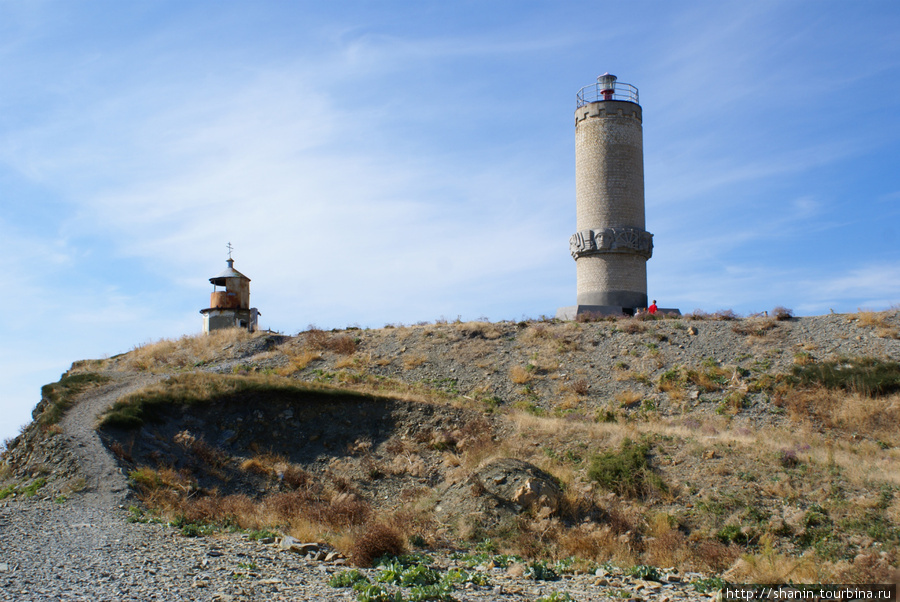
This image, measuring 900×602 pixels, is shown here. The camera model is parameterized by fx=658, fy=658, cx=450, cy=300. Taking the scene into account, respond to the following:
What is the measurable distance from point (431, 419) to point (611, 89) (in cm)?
1983

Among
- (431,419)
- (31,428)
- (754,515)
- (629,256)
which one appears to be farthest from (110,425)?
(629,256)

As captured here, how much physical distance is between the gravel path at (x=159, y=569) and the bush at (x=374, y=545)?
44 cm

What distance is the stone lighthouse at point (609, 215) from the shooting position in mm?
29594

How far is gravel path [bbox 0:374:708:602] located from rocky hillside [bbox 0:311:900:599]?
0.92 metres

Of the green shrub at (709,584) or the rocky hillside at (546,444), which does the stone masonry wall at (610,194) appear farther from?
the green shrub at (709,584)

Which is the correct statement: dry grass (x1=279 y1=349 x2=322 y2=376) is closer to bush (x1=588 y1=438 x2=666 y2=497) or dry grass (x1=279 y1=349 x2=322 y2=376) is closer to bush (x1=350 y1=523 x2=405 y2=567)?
bush (x1=588 y1=438 x2=666 y2=497)

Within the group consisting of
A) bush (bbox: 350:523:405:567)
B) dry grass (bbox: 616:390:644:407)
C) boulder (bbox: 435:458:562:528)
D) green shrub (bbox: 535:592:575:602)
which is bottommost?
green shrub (bbox: 535:592:575:602)

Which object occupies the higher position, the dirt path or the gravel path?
the dirt path

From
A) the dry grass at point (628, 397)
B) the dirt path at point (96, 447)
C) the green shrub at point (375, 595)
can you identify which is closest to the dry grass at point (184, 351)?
the dirt path at point (96, 447)

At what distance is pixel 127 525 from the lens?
11.9m

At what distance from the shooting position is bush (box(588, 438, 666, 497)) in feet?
50.4

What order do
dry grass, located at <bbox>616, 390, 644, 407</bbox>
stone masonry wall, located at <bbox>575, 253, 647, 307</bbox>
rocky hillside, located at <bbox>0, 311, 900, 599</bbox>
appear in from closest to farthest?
rocky hillside, located at <bbox>0, 311, 900, 599</bbox>, dry grass, located at <bbox>616, 390, 644, 407</bbox>, stone masonry wall, located at <bbox>575, 253, 647, 307</bbox>

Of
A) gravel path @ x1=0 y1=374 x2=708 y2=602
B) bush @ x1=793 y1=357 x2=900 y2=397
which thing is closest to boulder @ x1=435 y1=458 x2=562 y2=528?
gravel path @ x1=0 y1=374 x2=708 y2=602

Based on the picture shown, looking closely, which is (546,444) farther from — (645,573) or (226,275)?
(226,275)
